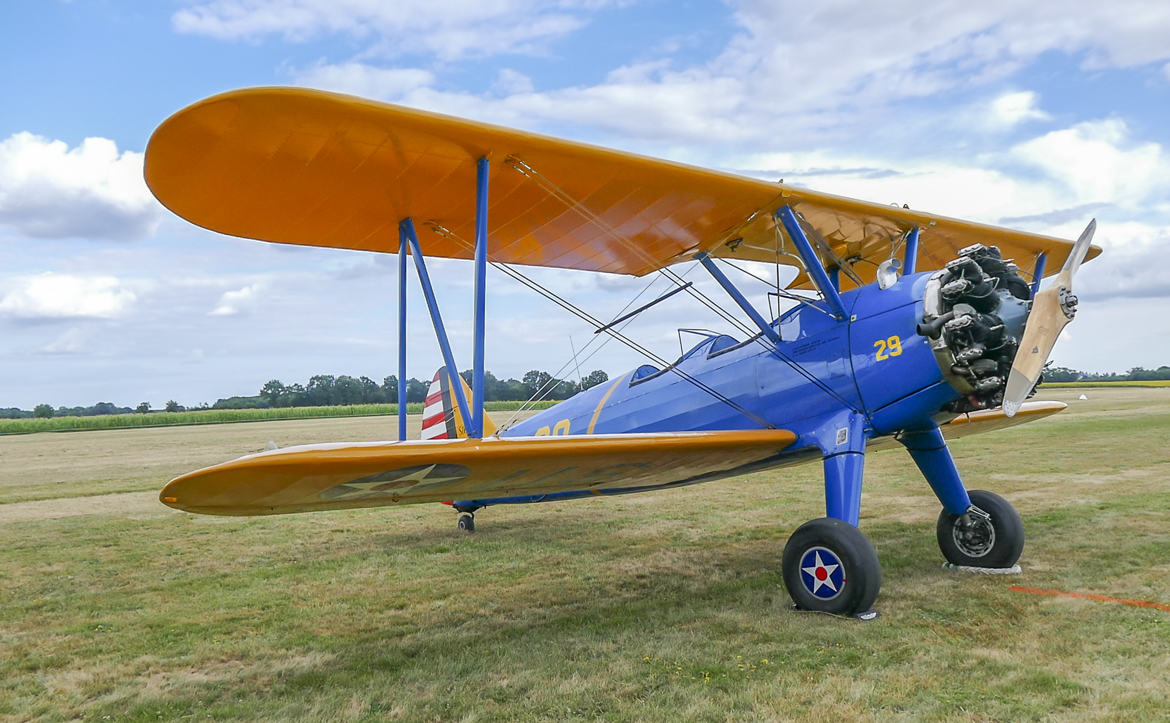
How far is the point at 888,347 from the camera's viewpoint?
15.6ft

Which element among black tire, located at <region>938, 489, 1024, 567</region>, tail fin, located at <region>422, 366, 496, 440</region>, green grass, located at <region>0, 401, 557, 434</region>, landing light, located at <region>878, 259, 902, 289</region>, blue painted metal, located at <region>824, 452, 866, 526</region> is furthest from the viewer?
green grass, located at <region>0, 401, 557, 434</region>

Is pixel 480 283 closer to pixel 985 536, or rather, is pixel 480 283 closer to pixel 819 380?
pixel 819 380

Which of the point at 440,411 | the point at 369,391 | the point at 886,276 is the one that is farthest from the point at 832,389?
the point at 369,391

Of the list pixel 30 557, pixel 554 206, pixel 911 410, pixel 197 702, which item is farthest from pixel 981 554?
pixel 30 557

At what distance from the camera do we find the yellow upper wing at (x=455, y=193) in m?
3.98

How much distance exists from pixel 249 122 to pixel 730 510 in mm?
6618

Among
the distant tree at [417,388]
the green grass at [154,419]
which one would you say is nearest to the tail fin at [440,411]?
the distant tree at [417,388]

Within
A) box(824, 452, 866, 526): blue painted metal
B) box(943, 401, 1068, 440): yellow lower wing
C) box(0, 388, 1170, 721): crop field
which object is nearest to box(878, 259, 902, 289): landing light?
box(824, 452, 866, 526): blue painted metal

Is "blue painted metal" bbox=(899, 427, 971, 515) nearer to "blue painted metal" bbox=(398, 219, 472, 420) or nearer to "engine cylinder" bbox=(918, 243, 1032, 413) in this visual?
"engine cylinder" bbox=(918, 243, 1032, 413)

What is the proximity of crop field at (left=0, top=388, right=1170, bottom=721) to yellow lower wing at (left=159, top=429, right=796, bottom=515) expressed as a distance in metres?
0.83

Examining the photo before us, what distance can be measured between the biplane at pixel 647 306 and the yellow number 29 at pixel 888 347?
11 millimetres

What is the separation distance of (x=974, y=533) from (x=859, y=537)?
179 cm

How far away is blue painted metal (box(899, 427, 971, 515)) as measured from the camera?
554 cm

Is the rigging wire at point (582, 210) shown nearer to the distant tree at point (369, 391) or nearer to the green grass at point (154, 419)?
the green grass at point (154, 419)
